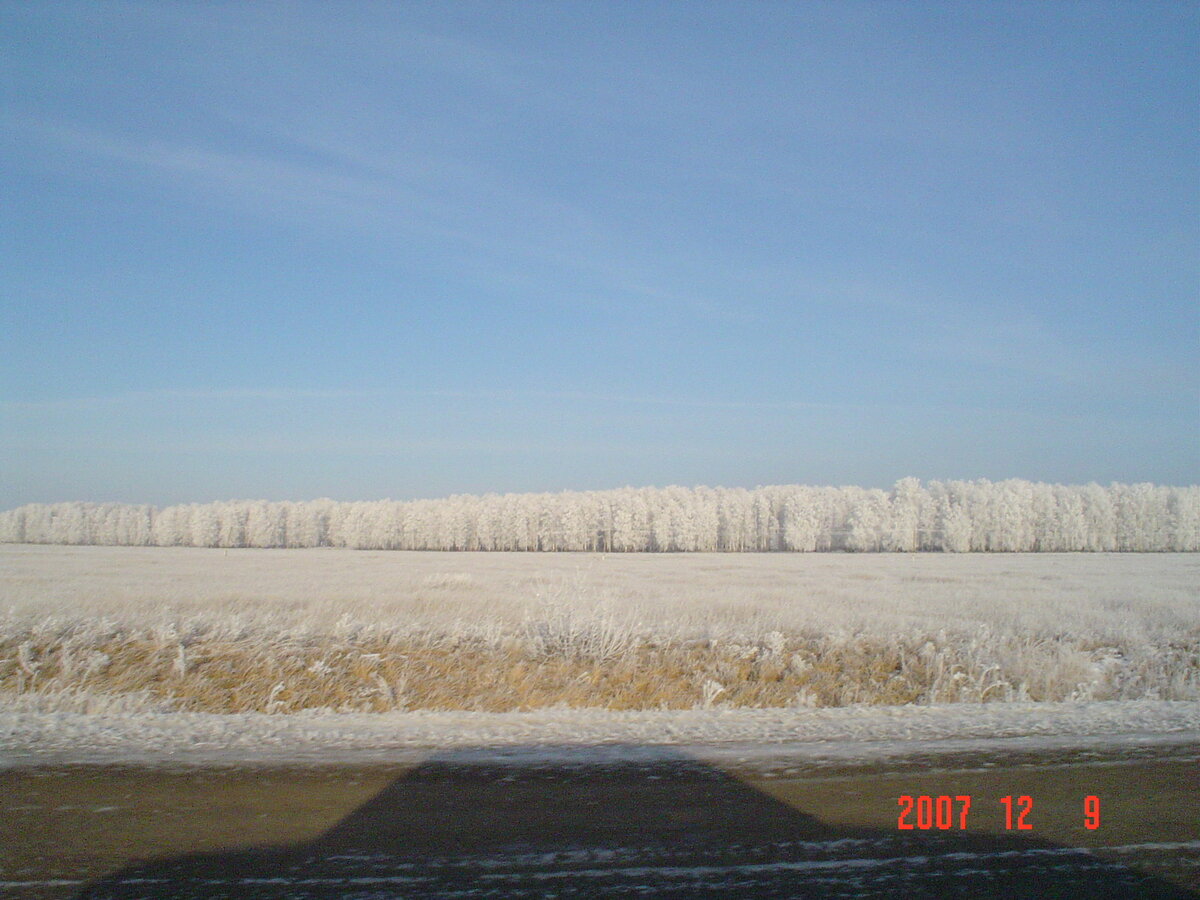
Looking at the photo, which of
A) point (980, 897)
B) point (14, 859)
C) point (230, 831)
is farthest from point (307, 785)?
point (980, 897)

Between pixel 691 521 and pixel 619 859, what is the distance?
380ft

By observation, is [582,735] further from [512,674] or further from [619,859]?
[512,674]

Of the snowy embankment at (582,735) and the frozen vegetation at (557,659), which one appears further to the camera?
the frozen vegetation at (557,659)

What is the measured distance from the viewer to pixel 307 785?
6133mm

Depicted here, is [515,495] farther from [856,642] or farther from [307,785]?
[307,785]

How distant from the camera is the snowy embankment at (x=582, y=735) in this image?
23.3 feet

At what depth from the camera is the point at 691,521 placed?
119 metres

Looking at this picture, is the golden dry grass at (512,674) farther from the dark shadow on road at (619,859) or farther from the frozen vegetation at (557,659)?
the dark shadow on road at (619,859)

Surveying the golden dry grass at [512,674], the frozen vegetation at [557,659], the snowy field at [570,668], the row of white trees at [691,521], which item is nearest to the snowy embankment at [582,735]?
the snowy field at [570,668]

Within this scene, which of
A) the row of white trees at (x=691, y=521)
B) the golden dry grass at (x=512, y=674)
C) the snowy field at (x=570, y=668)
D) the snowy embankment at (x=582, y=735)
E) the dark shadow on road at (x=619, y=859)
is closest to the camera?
the dark shadow on road at (x=619, y=859)

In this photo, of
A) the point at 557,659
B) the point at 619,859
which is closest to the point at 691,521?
the point at 557,659

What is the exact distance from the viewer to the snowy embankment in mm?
7113

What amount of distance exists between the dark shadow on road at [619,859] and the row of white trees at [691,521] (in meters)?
106

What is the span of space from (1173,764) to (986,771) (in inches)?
70.2
